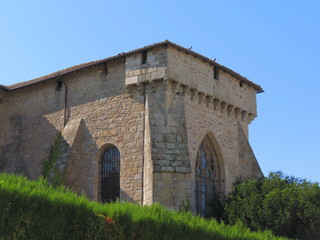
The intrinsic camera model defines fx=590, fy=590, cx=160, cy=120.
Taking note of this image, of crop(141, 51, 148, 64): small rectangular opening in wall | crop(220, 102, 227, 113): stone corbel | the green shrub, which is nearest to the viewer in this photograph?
the green shrub

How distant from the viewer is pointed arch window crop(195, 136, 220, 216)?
19500mm

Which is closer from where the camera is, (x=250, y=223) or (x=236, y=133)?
(x=250, y=223)

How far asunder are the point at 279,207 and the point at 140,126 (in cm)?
496

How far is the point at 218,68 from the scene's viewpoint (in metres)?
20.5

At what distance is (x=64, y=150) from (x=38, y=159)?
158cm

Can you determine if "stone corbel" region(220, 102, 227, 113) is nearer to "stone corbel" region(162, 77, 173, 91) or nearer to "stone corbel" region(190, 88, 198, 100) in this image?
"stone corbel" region(190, 88, 198, 100)

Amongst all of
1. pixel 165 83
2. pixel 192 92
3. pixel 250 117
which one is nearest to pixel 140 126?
pixel 165 83

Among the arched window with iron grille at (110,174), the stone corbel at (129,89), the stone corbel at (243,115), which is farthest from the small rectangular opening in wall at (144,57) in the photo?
the stone corbel at (243,115)

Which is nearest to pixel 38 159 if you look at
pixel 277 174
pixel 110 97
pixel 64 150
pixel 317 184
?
pixel 64 150

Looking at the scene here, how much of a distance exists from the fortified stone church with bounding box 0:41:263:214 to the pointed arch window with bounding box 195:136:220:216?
3 centimetres

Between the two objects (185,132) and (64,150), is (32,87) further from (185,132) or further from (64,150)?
(185,132)

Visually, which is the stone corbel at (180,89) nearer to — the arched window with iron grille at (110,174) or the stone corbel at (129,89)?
the stone corbel at (129,89)

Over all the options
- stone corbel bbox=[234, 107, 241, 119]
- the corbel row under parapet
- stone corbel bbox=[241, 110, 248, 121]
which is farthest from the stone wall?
stone corbel bbox=[241, 110, 248, 121]

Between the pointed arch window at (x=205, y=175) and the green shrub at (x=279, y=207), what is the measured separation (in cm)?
91
